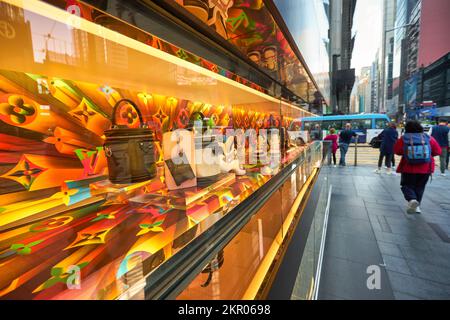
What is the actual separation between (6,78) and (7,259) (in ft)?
2.31

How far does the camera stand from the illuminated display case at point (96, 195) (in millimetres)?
397

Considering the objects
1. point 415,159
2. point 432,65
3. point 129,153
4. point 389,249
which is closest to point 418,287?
point 389,249

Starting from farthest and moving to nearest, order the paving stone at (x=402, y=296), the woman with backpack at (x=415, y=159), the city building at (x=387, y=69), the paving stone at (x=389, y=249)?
the city building at (x=387, y=69) → the woman with backpack at (x=415, y=159) → the paving stone at (x=389, y=249) → the paving stone at (x=402, y=296)

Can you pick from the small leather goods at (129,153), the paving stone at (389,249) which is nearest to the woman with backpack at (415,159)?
the paving stone at (389,249)

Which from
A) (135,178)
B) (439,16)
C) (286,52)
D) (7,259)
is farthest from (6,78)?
(439,16)

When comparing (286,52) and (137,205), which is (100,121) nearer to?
(137,205)

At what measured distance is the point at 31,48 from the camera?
2.82ft

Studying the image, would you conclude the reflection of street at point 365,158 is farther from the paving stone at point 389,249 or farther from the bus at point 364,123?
the paving stone at point 389,249

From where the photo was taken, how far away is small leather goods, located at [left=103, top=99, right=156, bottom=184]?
740mm

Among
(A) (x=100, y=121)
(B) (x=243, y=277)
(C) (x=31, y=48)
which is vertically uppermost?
(C) (x=31, y=48)

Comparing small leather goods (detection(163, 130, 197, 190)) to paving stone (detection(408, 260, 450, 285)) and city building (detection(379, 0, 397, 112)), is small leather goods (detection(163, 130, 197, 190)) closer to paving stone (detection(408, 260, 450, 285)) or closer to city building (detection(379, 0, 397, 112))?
paving stone (detection(408, 260, 450, 285))

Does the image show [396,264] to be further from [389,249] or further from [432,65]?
[432,65]

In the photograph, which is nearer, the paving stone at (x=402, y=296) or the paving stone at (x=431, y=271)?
the paving stone at (x=402, y=296)

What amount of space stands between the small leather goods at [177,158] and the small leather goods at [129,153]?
0.22 feet
